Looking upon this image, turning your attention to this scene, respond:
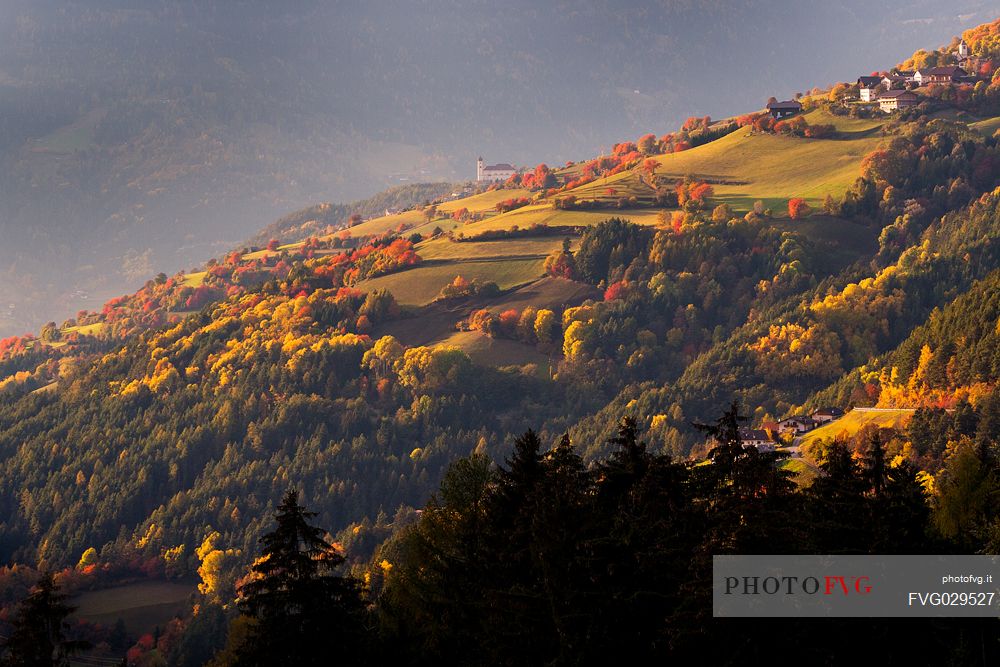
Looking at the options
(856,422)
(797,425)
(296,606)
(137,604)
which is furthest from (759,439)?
(296,606)

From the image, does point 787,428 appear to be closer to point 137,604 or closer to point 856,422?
point 856,422

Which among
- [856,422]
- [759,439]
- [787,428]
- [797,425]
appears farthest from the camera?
[787,428]

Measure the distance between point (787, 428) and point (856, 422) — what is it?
13.7 metres

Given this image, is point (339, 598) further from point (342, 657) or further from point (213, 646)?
point (213, 646)

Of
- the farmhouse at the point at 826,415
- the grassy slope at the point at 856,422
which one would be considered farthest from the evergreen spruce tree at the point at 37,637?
the farmhouse at the point at 826,415

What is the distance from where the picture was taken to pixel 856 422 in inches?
5915

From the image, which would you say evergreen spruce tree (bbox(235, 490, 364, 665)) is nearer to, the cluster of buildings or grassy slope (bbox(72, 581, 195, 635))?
the cluster of buildings

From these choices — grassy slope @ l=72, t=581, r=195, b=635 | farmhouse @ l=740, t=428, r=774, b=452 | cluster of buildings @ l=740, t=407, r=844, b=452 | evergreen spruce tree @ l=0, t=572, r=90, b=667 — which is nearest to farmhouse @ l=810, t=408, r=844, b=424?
cluster of buildings @ l=740, t=407, r=844, b=452

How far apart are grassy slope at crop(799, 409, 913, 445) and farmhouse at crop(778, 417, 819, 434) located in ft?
5.55

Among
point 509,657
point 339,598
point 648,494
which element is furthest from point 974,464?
point 339,598

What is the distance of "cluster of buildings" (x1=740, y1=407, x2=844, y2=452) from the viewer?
153000 millimetres

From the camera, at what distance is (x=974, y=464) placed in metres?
75.1

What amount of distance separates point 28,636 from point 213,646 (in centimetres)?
9846

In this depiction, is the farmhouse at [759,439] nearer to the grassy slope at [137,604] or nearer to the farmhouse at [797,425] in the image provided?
the farmhouse at [797,425]
